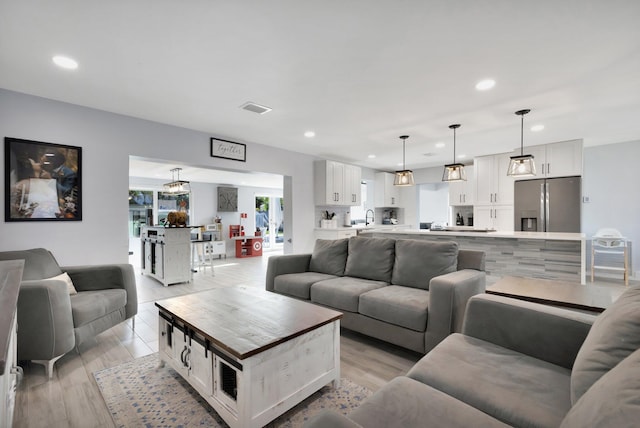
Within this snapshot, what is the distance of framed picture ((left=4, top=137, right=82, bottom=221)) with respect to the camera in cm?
290

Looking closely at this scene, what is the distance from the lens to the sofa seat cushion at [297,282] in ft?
10.1

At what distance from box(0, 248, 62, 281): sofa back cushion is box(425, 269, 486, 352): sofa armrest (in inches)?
131

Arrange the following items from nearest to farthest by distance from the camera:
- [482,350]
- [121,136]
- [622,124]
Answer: [482,350], [121,136], [622,124]

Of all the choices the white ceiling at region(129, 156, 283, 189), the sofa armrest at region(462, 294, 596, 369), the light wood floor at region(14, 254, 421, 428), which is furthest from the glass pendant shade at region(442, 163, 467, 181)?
the white ceiling at region(129, 156, 283, 189)

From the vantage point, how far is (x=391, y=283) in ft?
9.79

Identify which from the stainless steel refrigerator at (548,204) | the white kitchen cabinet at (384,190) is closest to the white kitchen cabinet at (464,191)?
the stainless steel refrigerator at (548,204)

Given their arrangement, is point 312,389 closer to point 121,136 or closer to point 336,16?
point 336,16

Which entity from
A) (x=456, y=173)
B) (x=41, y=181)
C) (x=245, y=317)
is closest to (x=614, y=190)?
(x=456, y=173)

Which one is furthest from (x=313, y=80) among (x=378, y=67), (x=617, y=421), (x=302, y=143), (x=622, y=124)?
(x=622, y=124)

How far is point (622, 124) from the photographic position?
13.5ft

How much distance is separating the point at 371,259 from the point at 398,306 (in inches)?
33.5

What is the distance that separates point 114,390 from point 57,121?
9.57 feet

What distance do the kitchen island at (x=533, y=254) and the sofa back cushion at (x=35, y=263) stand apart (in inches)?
177

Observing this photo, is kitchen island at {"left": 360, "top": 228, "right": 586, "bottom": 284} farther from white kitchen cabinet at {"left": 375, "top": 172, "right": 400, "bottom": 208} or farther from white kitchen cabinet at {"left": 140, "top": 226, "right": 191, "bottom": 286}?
white kitchen cabinet at {"left": 140, "top": 226, "right": 191, "bottom": 286}
